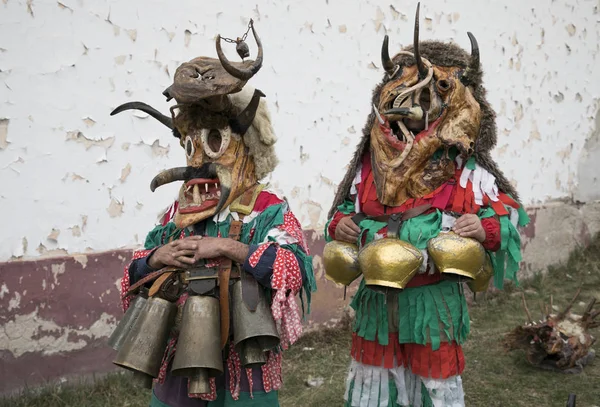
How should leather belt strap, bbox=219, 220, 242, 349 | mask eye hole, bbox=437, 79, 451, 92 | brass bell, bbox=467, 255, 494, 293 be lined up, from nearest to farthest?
leather belt strap, bbox=219, 220, 242, 349 < mask eye hole, bbox=437, 79, 451, 92 < brass bell, bbox=467, 255, 494, 293

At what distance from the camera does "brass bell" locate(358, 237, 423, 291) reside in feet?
9.31

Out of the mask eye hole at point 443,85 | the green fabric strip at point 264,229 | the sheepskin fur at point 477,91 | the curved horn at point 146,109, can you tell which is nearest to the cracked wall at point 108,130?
the curved horn at point 146,109

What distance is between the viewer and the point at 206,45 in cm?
466

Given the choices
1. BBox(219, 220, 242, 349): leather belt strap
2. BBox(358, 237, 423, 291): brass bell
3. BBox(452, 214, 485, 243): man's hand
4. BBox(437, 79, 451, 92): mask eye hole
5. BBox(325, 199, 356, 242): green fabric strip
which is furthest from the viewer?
BBox(325, 199, 356, 242): green fabric strip

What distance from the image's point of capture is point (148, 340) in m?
2.43

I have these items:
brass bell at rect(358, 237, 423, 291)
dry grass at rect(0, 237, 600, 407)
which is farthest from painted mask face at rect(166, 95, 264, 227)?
dry grass at rect(0, 237, 600, 407)

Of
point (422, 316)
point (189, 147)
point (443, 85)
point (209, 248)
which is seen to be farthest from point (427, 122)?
point (209, 248)

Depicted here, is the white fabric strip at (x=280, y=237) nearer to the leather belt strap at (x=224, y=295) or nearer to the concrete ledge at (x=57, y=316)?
the leather belt strap at (x=224, y=295)

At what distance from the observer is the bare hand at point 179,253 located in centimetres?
254

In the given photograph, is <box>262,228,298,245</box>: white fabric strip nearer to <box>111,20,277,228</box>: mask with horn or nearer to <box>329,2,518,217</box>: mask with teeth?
<box>111,20,277,228</box>: mask with horn

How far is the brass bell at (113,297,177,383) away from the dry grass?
6.22 ft

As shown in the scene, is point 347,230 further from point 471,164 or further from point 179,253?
point 179,253

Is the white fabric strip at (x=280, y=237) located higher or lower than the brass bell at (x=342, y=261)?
higher

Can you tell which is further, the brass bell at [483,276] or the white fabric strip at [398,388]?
the brass bell at [483,276]
